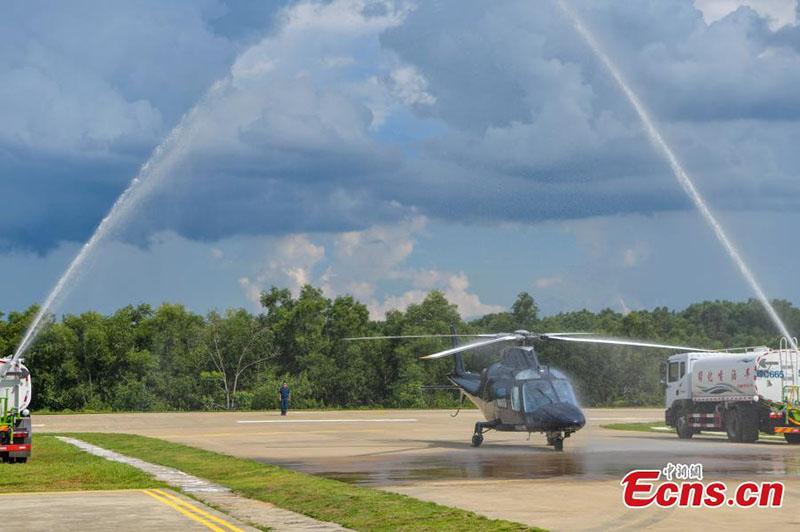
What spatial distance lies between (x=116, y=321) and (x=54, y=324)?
5808 millimetres

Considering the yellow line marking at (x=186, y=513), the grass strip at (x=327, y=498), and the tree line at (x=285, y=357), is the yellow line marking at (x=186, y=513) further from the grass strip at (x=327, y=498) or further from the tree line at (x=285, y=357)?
the tree line at (x=285, y=357)

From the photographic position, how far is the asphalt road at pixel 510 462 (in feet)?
67.8

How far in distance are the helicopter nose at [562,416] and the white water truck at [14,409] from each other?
1716 centimetres

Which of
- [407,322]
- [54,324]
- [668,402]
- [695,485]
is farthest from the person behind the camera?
[407,322]

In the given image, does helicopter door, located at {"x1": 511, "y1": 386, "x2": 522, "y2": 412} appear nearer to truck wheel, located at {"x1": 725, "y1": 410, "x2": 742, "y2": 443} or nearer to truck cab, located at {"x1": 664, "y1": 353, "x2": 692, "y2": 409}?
truck wheel, located at {"x1": 725, "y1": 410, "x2": 742, "y2": 443}

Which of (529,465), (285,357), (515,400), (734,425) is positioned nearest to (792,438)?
(734,425)

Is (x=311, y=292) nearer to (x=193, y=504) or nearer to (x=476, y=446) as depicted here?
(x=476, y=446)

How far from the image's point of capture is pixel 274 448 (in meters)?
41.9

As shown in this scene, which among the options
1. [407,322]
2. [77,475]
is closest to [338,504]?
[77,475]

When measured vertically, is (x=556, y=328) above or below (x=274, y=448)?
above

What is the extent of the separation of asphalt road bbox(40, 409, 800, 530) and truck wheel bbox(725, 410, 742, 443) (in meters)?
0.62

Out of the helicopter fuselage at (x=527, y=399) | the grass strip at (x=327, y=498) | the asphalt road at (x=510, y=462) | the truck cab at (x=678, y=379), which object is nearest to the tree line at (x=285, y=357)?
the asphalt road at (x=510, y=462)

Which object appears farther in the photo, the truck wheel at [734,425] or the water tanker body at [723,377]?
the truck wheel at [734,425]

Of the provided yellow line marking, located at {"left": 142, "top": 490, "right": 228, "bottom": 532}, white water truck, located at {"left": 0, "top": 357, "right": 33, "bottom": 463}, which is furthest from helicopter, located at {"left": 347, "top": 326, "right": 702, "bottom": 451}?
yellow line marking, located at {"left": 142, "top": 490, "right": 228, "bottom": 532}
